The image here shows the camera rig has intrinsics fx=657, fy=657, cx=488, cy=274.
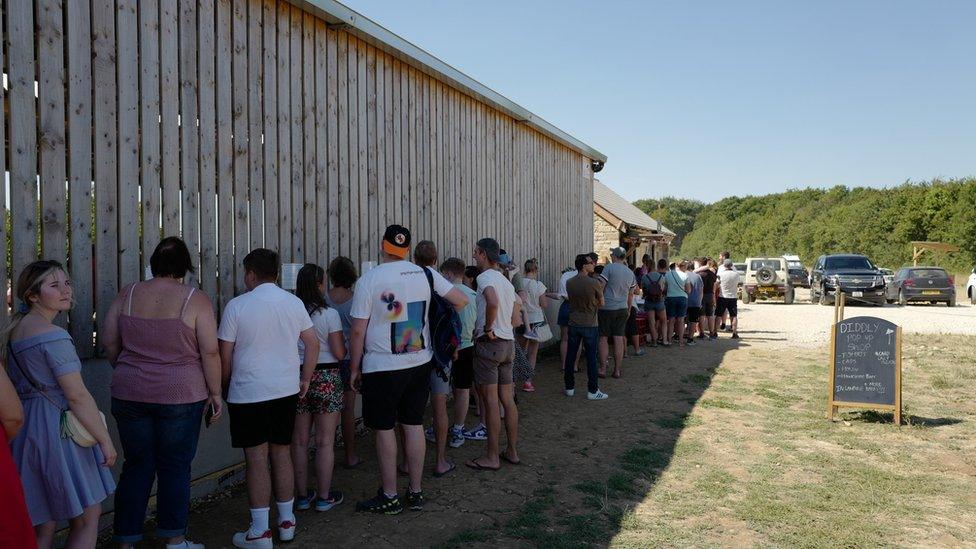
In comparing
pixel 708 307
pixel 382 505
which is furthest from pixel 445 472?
pixel 708 307

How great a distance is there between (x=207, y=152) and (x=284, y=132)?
852mm

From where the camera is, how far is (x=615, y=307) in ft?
29.5

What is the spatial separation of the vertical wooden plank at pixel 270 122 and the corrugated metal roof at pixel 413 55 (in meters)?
0.32

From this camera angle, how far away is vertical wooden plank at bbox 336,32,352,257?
20.1 feet

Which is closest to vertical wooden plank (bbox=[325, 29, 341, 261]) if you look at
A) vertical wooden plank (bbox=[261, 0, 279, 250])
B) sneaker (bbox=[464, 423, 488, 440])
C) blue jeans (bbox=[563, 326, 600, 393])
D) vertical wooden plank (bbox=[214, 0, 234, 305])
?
vertical wooden plank (bbox=[261, 0, 279, 250])

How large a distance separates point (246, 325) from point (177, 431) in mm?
638

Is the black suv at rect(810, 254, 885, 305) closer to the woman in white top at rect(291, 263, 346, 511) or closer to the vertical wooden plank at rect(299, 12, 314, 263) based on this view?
the vertical wooden plank at rect(299, 12, 314, 263)

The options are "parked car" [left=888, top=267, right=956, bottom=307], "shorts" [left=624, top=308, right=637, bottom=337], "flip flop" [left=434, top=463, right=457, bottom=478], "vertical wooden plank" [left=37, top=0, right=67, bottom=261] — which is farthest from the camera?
"parked car" [left=888, top=267, right=956, bottom=307]

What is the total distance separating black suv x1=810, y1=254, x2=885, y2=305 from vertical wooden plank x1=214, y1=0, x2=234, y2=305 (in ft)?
64.9

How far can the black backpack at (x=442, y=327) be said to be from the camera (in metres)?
4.43

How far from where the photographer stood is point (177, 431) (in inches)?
134

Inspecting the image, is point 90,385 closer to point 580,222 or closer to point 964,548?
point 964,548

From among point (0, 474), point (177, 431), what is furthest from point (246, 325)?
point (0, 474)

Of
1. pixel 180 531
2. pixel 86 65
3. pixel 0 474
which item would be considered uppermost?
pixel 86 65
